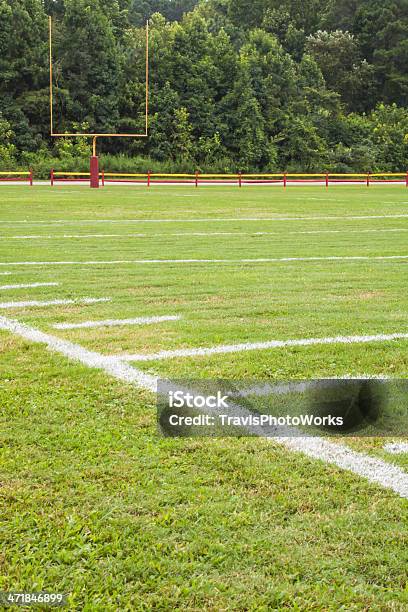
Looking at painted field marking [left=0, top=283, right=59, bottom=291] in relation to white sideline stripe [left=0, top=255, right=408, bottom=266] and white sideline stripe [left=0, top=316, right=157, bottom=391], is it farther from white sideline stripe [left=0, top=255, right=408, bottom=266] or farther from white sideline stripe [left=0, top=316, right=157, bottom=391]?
white sideline stripe [left=0, top=316, right=157, bottom=391]

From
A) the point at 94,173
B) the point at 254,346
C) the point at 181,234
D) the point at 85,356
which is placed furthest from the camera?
the point at 94,173

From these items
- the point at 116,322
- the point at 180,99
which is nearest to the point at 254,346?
the point at 116,322

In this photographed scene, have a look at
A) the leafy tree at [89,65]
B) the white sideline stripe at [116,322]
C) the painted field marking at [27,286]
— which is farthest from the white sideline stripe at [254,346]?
the leafy tree at [89,65]

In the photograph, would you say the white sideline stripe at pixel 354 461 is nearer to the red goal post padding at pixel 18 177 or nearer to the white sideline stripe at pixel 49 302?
the white sideline stripe at pixel 49 302

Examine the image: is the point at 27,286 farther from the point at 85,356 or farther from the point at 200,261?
the point at 85,356

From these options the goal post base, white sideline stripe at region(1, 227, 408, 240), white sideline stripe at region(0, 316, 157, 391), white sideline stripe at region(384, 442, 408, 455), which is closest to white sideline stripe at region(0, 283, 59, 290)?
white sideline stripe at region(0, 316, 157, 391)

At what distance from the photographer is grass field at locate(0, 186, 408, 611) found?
9.12 feet

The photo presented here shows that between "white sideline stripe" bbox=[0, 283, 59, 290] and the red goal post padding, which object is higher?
the red goal post padding

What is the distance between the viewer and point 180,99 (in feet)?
179

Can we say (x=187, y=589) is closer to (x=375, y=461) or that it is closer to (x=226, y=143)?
(x=375, y=461)

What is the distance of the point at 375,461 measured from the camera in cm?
379

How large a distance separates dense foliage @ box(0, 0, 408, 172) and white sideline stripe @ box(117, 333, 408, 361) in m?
39.8

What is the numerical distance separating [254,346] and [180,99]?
50.5 meters

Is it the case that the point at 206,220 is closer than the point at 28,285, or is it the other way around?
the point at 28,285
